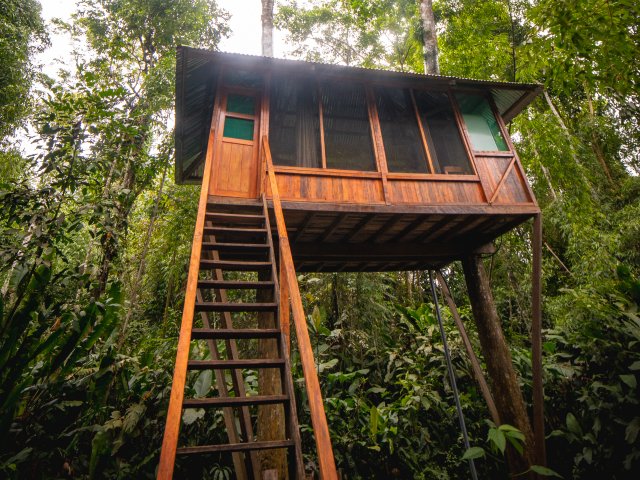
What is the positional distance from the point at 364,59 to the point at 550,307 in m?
12.2

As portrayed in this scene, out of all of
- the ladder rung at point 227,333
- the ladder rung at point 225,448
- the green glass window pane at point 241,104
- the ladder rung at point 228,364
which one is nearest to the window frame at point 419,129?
the green glass window pane at point 241,104

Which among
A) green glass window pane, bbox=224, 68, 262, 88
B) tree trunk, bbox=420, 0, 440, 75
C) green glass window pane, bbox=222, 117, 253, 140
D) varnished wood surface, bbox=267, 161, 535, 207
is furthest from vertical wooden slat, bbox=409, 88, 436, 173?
green glass window pane, bbox=222, 117, 253, 140

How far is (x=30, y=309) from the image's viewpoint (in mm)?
3098

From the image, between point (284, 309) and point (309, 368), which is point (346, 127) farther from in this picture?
point (309, 368)

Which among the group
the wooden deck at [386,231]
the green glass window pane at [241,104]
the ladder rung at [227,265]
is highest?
the green glass window pane at [241,104]

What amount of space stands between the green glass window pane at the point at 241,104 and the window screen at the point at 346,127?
1252 millimetres

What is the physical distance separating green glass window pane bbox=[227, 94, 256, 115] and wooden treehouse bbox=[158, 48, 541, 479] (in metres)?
0.02

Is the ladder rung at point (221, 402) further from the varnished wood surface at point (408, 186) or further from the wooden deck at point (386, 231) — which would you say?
the varnished wood surface at point (408, 186)

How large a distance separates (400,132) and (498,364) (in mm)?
4260

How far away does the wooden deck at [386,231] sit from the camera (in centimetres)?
449

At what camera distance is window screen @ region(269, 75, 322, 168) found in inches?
216

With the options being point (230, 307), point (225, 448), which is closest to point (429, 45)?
point (230, 307)

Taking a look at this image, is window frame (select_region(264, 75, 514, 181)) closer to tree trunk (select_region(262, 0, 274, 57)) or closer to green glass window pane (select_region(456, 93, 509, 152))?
Result: green glass window pane (select_region(456, 93, 509, 152))

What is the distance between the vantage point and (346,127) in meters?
5.73
